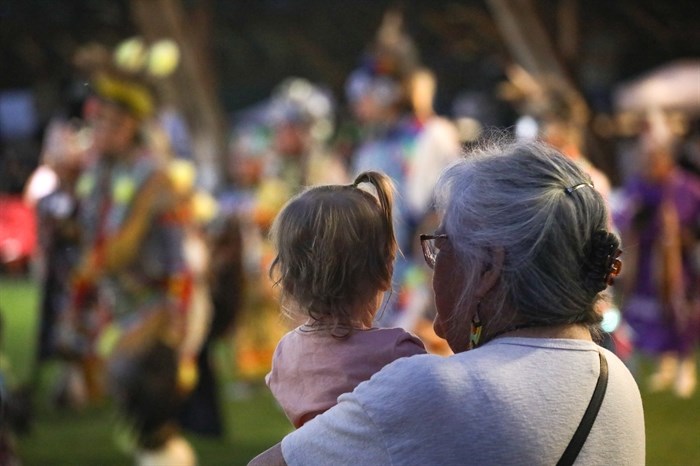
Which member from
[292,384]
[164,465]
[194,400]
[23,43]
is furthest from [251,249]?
[23,43]

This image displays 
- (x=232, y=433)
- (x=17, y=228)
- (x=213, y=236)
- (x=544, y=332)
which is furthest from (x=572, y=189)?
(x=17, y=228)

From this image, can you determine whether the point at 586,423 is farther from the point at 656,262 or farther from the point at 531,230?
the point at 656,262

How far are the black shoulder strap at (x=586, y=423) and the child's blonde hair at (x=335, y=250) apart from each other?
16.6 inches

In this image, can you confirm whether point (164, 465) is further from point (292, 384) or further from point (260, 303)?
point (260, 303)

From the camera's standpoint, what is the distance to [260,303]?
9570mm

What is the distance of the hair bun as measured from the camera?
1.93m

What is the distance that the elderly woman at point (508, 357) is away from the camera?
1.85 meters

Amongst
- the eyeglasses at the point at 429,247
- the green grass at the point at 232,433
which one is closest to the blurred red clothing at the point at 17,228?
the green grass at the point at 232,433

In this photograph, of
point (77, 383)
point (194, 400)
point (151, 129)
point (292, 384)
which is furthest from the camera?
point (77, 383)

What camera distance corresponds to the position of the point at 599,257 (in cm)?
193

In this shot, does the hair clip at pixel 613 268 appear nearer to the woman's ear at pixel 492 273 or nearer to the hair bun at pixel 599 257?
the hair bun at pixel 599 257

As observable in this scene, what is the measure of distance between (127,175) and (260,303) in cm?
422

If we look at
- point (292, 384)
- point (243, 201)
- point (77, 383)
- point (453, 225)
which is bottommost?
point (77, 383)

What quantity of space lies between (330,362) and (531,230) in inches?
17.5
